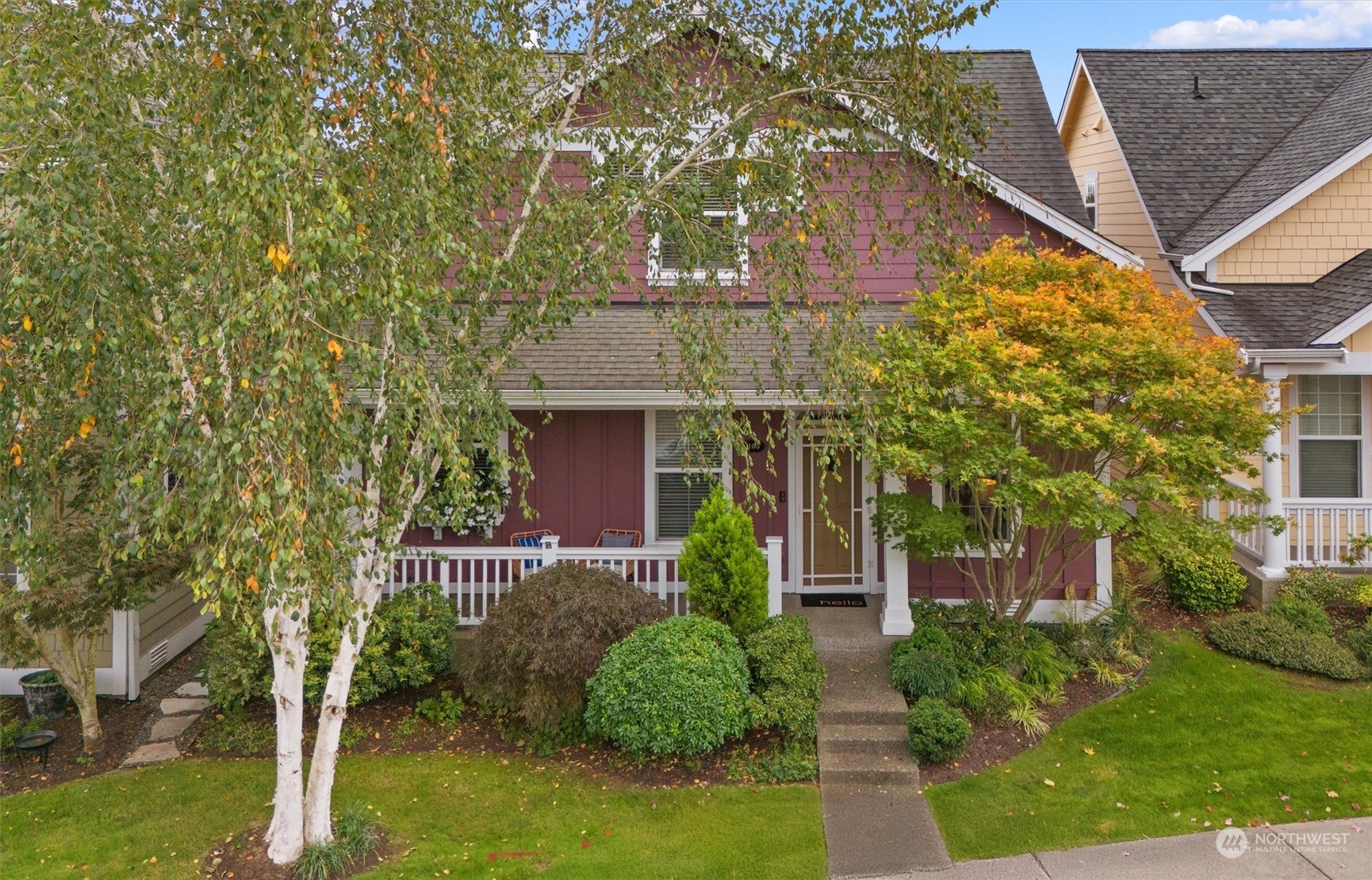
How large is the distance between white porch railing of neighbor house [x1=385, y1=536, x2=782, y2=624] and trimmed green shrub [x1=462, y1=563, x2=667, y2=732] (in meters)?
0.68

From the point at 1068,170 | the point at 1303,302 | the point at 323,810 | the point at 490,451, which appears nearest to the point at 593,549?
the point at 323,810

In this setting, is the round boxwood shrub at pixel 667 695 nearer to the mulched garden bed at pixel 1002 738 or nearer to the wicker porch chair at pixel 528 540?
the mulched garden bed at pixel 1002 738

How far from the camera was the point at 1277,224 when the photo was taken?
42.3ft

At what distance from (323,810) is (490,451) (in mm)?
3271

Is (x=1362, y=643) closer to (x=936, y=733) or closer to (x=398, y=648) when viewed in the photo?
(x=936, y=733)

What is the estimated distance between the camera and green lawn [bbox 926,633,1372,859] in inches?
302

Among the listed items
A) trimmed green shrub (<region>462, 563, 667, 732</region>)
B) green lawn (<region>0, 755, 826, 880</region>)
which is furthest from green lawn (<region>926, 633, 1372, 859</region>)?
trimmed green shrub (<region>462, 563, 667, 732</region>)

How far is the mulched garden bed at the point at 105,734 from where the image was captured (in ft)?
29.4

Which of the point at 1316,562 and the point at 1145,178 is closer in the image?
the point at 1316,562

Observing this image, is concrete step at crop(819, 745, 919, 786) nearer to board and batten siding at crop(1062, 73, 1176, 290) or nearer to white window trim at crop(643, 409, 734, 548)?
white window trim at crop(643, 409, 734, 548)

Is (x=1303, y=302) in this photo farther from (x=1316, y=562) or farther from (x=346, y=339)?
(x=346, y=339)

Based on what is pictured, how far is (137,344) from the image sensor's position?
19.8 feet

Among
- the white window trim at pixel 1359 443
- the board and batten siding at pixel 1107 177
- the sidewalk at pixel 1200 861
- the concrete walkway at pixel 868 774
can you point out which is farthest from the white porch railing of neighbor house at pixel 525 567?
the board and batten siding at pixel 1107 177

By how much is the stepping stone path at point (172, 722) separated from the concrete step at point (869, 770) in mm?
5843
